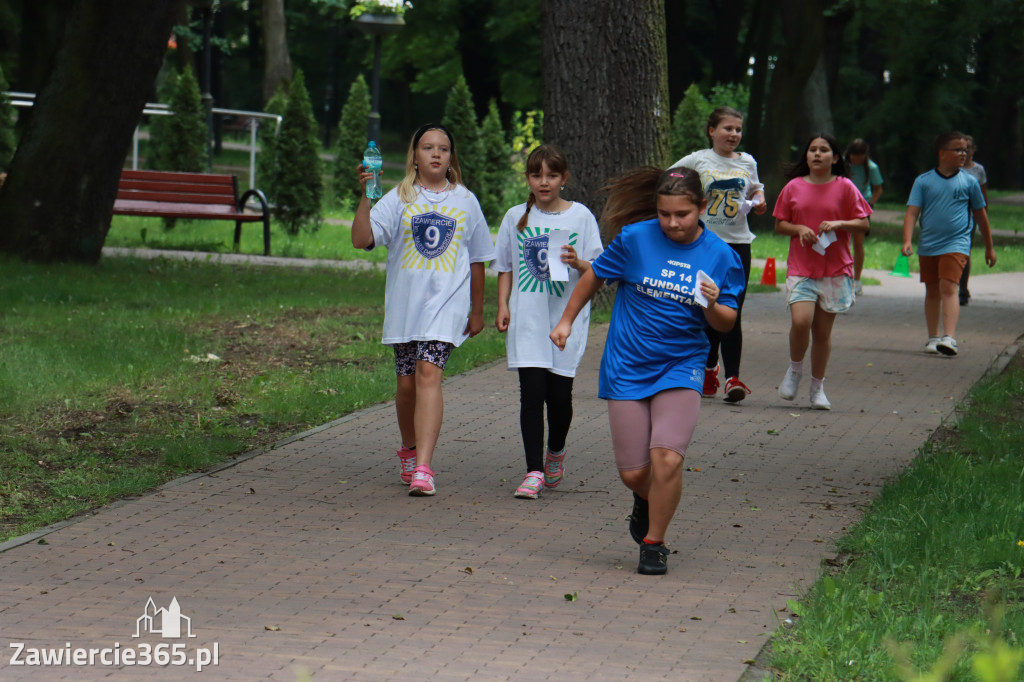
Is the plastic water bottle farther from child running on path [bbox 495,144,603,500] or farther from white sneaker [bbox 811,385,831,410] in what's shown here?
white sneaker [bbox 811,385,831,410]

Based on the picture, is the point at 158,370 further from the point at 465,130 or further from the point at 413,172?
the point at 465,130

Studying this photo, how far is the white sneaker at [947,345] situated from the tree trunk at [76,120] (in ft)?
28.0

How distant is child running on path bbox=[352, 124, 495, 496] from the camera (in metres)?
6.64

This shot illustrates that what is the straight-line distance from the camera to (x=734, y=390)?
9438 millimetres

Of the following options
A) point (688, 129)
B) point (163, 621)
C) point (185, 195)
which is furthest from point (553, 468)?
point (688, 129)

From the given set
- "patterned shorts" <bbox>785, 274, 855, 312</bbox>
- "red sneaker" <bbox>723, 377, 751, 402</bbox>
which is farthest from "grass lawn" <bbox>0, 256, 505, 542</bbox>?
"patterned shorts" <bbox>785, 274, 855, 312</bbox>

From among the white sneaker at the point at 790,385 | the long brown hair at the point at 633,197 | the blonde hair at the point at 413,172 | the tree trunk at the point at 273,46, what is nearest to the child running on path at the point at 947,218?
the white sneaker at the point at 790,385

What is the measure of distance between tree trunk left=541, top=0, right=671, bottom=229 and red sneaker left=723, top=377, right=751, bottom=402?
14.3ft

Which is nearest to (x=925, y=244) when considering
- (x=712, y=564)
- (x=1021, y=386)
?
(x=1021, y=386)

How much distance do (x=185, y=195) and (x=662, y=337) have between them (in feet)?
45.2

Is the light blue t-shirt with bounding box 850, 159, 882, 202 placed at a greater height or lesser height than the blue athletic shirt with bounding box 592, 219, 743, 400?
greater

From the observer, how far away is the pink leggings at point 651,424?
5336 millimetres

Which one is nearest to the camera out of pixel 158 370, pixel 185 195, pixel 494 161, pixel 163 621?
pixel 163 621

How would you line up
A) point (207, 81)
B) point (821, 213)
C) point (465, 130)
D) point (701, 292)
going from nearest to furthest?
point (701, 292), point (821, 213), point (465, 130), point (207, 81)
